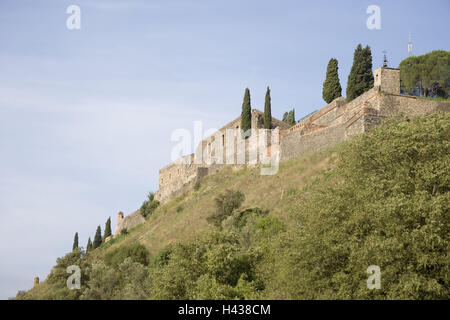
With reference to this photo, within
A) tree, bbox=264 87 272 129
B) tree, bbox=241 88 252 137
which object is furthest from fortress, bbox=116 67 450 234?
tree, bbox=264 87 272 129

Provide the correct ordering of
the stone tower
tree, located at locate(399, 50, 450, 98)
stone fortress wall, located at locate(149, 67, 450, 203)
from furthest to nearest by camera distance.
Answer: tree, located at locate(399, 50, 450, 98)
the stone tower
stone fortress wall, located at locate(149, 67, 450, 203)

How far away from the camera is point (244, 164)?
59.5 meters

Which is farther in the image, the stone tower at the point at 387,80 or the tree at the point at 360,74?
the tree at the point at 360,74

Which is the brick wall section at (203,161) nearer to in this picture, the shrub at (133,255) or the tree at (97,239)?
the tree at (97,239)

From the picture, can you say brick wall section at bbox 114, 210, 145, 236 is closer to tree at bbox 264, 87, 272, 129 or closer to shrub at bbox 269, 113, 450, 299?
tree at bbox 264, 87, 272, 129

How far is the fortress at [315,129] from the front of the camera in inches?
1666

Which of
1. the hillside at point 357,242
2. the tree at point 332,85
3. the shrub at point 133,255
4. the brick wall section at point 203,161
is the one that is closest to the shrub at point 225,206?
the shrub at point 133,255

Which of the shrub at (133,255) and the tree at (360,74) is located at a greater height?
the tree at (360,74)

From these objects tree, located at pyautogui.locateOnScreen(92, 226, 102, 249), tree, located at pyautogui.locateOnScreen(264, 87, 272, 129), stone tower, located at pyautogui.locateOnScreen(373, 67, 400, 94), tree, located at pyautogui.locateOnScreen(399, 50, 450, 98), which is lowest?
tree, located at pyautogui.locateOnScreen(92, 226, 102, 249)

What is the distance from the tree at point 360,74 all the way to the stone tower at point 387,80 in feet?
23.1

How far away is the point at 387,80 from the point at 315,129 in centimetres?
730

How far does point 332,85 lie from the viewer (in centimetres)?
5644

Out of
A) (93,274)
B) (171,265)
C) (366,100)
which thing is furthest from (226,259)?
(366,100)

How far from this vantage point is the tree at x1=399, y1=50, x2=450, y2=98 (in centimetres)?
5556
